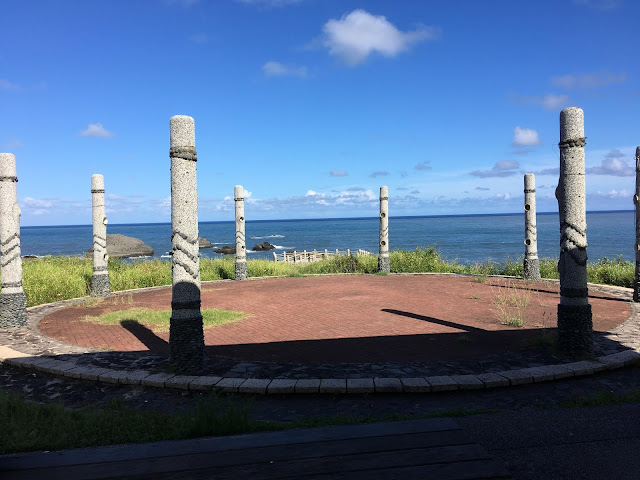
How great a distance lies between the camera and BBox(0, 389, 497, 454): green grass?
405cm

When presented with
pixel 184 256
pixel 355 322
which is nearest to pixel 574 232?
pixel 355 322

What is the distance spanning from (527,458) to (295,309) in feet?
26.0

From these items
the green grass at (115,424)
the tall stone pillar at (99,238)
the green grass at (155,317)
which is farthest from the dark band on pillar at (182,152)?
the tall stone pillar at (99,238)

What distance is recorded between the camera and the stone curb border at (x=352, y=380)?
18.2 ft

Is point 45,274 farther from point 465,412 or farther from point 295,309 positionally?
point 465,412

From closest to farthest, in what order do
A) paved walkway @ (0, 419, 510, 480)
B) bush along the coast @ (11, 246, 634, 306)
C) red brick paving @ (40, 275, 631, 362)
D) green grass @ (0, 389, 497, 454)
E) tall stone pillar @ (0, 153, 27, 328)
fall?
1. paved walkway @ (0, 419, 510, 480)
2. green grass @ (0, 389, 497, 454)
3. red brick paving @ (40, 275, 631, 362)
4. tall stone pillar @ (0, 153, 27, 328)
5. bush along the coast @ (11, 246, 634, 306)

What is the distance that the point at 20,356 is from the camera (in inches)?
276

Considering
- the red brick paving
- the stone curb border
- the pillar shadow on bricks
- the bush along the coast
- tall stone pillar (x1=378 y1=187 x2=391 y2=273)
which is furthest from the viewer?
tall stone pillar (x1=378 y1=187 x2=391 y2=273)

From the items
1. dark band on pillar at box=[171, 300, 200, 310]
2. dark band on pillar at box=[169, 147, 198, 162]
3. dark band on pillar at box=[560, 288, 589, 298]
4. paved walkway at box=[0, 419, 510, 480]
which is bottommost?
paved walkway at box=[0, 419, 510, 480]

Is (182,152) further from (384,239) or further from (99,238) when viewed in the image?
(384,239)

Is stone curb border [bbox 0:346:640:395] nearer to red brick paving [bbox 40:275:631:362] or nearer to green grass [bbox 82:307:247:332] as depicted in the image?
red brick paving [bbox 40:275:631:362]

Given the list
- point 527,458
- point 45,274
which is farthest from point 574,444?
point 45,274

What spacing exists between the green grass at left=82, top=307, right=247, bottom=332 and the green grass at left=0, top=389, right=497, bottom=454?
4.35 m

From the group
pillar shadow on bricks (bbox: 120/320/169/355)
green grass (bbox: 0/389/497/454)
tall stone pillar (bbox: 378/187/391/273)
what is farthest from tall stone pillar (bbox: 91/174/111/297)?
tall stone pillar (bbox: 378/187/391/273)
